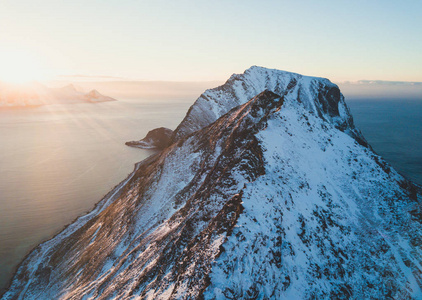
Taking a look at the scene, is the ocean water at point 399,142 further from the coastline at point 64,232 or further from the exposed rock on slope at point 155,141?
the exposed rock on slope at point 155,141

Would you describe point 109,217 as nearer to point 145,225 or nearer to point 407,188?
point 145,225

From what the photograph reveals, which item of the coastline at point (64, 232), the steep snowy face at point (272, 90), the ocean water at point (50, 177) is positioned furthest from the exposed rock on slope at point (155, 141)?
the coastline at point (64, 232)

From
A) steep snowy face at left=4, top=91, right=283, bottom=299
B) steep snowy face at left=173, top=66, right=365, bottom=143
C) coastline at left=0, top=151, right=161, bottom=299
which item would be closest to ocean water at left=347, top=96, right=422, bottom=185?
steep snowy face at left=173, top=66, right=365, bottom=143

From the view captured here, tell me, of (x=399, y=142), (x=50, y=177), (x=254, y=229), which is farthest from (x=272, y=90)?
(x=254, y=229)

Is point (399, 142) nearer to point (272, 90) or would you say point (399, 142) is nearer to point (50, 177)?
point (272, 90)

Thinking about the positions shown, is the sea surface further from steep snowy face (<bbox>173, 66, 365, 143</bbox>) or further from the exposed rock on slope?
steep snowy face (<bbox>173, 66, 365, 143</bbox>)

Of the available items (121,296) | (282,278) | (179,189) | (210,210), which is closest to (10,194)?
(179,189)
